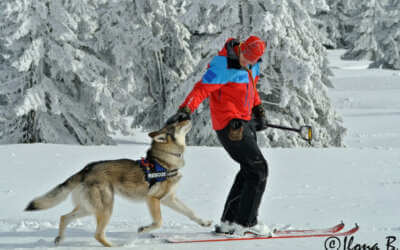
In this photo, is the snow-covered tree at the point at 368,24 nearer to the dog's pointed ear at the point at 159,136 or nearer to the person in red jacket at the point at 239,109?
the person in red jacket at the point at 239,109

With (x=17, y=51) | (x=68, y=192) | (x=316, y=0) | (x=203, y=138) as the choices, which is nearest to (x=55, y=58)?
(x=17, y=51)

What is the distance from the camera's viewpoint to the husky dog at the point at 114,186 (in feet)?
15.0

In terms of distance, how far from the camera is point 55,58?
15.4m

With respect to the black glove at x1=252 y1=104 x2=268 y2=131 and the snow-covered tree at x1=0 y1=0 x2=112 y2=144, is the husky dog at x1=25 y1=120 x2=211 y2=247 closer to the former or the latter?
the black glove at x1=252 y1=104 x2=268 y2=131

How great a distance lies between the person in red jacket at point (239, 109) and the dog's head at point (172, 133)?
0.68 ft

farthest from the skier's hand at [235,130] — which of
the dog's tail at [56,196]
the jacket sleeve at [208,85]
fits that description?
the dog's tail at [56,196]

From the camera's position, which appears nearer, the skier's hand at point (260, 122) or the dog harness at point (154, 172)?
the dog harness at point (154, 172)

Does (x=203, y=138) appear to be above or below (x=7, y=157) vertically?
below

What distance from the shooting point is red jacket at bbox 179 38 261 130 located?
15.0ft

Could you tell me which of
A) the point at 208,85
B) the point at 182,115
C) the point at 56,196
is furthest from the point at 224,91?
the point at 56,196

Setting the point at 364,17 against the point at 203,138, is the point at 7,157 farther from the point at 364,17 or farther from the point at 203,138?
the point at 364,17

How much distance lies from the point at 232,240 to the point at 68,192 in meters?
1.64

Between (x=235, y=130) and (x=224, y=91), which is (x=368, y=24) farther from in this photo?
(x=235, y=130)

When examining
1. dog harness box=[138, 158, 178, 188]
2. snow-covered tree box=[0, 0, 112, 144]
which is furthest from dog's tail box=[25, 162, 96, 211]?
snow-covered tree box=[0, 0, 112, 144]
